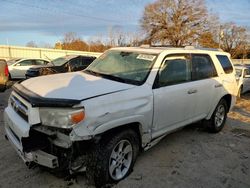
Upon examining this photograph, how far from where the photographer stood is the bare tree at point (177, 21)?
48406 millimetres

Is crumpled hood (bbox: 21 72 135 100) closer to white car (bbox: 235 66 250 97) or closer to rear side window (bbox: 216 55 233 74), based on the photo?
rear side window (bbox: 216 55 233 74)

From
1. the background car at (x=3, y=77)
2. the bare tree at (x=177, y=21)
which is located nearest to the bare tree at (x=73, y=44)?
the bare tree at (x=177, y=21)

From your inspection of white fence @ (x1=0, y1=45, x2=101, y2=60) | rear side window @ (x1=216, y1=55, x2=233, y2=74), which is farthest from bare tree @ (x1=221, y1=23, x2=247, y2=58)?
rear side window @ (x1=216, y1=55, x2=233, y2=74)

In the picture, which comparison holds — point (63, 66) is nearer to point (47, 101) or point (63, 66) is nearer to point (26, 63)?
point (26, 63)

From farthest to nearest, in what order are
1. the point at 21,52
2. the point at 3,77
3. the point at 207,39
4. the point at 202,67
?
1. the point at 207,39
2. the point at 21,52
3. the point at 3,77
4. the point at 202,67

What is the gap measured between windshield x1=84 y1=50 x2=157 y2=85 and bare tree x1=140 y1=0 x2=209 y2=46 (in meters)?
44.6

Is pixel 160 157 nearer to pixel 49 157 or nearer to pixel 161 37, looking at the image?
pixel 49 157

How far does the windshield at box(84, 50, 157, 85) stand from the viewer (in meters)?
4.32

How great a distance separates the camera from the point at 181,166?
450 centimetres

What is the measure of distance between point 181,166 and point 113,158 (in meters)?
1.32

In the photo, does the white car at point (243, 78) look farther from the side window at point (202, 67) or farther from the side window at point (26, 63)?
the side window at point (26, 63)

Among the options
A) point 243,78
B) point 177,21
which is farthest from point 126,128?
point 177,21

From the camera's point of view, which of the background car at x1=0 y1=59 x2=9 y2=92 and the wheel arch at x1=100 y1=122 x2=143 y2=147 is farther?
the background car at x1=0 y1=59 x2=9 y2=92

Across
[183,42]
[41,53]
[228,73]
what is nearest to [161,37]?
[183,42]
